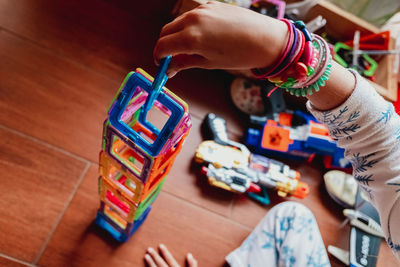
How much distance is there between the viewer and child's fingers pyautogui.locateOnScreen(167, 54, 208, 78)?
421 millimetres

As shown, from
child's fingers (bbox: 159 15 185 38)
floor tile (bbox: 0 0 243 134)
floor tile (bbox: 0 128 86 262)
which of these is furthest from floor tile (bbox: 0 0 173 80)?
child's fingers (bbox: 159 15 185 38)

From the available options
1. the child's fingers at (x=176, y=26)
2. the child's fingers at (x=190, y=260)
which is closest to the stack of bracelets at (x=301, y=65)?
the child's fingers at (x=176, y=26)

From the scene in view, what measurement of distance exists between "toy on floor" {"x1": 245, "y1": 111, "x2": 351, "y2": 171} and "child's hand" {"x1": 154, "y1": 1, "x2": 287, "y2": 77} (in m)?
0.55

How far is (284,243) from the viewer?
0.76m

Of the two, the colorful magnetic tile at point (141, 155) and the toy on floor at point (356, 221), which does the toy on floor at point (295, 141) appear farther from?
the colorful magnetic tile at point (141, 155)

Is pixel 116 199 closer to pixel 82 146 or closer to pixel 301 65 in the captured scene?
pixel 82 146

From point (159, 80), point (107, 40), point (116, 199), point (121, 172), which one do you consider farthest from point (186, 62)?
point (107, 40)

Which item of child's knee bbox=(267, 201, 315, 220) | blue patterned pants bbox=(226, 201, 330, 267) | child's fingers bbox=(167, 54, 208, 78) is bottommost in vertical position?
blue patterned pants bbox=(226, 201, 330, 267)

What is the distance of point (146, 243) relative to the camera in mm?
803

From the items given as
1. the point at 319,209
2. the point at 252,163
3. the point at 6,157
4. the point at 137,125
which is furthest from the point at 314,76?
the point at 6,157

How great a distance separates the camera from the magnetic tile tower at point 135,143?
0.49 metres

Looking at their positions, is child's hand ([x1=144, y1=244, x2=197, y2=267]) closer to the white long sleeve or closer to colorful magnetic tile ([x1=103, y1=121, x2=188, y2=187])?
colorful magnetic tile ([x1=103, y1=121, x2=188, y2=187])

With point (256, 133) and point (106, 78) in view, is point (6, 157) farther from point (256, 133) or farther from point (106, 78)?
point (256, 133)

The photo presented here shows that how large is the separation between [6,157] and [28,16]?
454 mm
